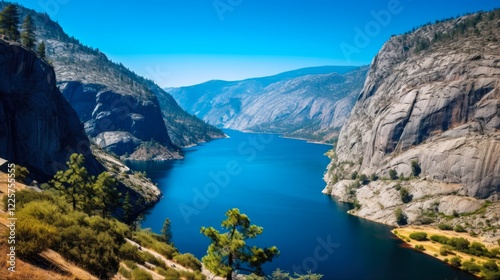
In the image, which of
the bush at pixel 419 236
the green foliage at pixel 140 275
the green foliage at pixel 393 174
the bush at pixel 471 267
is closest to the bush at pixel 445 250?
the bush at pixel 471 267

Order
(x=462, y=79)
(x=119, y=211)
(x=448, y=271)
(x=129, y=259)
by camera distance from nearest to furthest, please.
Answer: (x=129, y=259) → (x=448, y=271) → (x=119, y=211) → (x=462, y=79)

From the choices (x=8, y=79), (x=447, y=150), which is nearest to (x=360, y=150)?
(x=447, y=150)

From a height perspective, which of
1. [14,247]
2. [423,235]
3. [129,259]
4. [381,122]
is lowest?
[129,259]

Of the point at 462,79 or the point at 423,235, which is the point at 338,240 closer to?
the point at 423,235

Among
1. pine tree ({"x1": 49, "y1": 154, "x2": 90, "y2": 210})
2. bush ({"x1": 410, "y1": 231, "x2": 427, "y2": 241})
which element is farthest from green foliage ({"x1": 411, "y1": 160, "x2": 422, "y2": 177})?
pine tree ({"x1": 49, "y1": 154, "x2": 90, "y2": 210})

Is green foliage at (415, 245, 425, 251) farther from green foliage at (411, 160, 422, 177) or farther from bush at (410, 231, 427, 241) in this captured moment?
green foliage at (411, 160, 422, 177)

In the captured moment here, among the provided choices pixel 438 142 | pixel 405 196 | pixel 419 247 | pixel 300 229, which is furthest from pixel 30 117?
pixel 438 142
